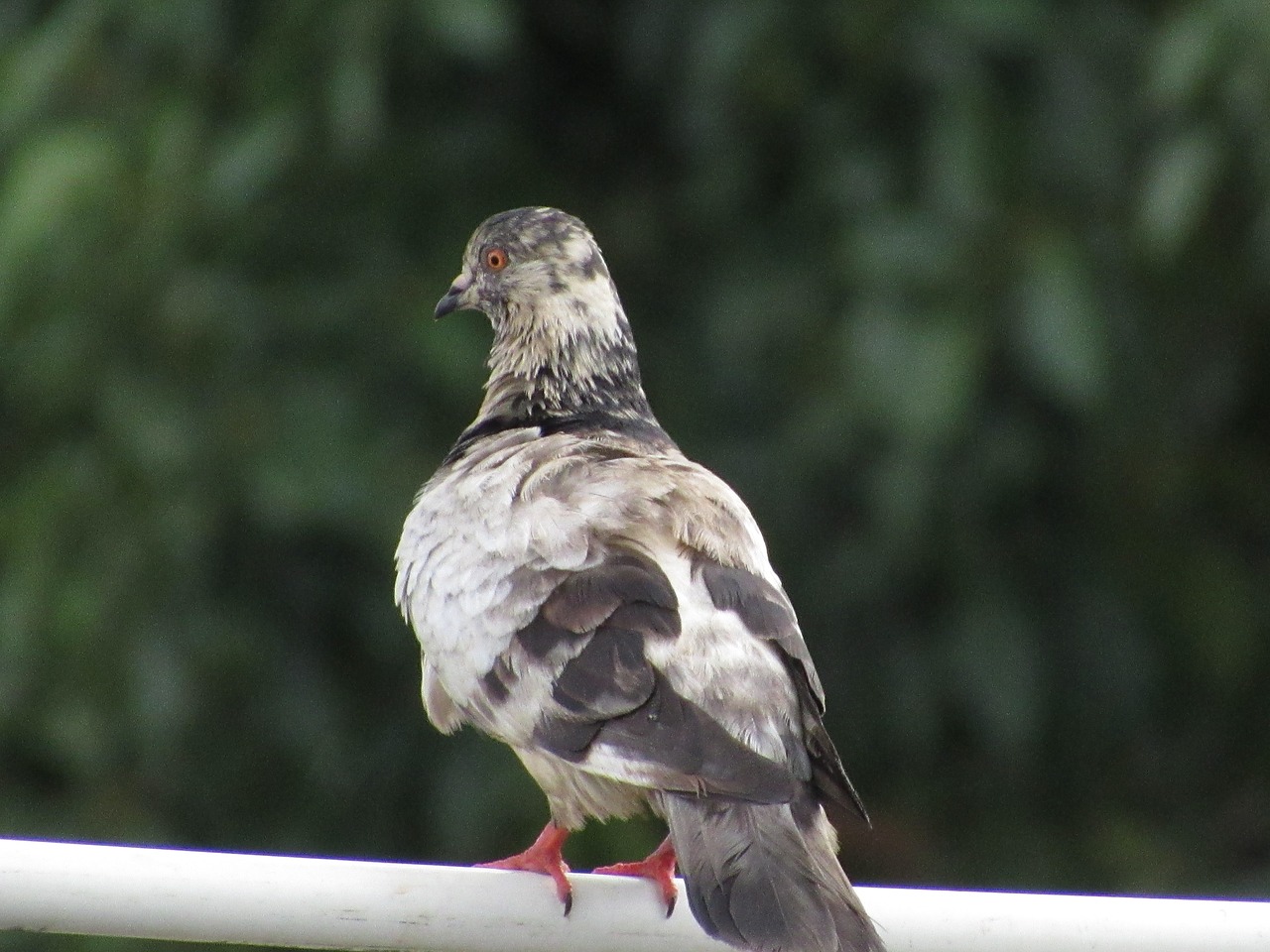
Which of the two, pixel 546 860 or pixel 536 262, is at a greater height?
pixel 536 262

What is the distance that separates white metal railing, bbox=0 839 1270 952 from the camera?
6.86 ft

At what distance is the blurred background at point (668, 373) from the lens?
500cm

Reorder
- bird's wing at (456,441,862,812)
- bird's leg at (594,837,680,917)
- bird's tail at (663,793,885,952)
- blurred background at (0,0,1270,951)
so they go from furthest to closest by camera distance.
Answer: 1. blurred background at (0,0,1270,951)
2. bird's leg at (594,837,680,917)
3. bird's wing at (456,441,862,812)
4. bird's tail at (663,793,885,952)

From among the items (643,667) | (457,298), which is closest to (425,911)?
(643,667)

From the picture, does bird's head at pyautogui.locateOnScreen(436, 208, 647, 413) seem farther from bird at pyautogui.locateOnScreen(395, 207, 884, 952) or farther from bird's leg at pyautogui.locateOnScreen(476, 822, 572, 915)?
bird's leg at pyautogui.locateOnScreen(476, 822, 572, 915)

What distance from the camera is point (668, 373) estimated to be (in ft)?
19.0

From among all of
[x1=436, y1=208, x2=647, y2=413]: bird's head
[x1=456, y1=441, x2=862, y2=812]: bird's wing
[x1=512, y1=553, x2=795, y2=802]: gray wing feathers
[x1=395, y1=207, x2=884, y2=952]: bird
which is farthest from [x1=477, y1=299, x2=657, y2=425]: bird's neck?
[x1=512, y1=553, x2=795, y2=802]: gray wing feathers

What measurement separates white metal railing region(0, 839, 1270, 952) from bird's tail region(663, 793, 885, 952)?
0.04 meters

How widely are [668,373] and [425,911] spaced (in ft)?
12.0

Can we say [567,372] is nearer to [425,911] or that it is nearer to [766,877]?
[766,877]

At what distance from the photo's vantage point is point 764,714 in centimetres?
267

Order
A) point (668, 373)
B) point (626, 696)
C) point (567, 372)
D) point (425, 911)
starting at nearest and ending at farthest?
point (425, 911) → point (626, 696) → point (567, 372) → point (668, 373)

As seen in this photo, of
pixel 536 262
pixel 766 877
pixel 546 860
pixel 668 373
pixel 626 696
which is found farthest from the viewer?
pixel 668 373

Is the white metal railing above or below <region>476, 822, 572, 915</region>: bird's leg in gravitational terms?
above
